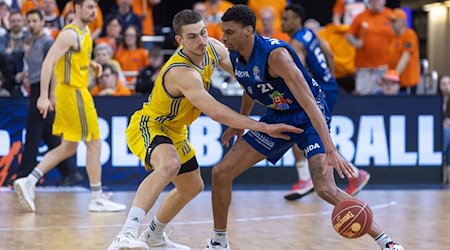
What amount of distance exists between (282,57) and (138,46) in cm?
785

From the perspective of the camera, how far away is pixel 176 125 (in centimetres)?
774

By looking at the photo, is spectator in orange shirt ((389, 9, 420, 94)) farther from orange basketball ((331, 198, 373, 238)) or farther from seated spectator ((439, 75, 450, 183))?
orange basketball ((331, 198, 373, 238))

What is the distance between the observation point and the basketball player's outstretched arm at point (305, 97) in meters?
6.82

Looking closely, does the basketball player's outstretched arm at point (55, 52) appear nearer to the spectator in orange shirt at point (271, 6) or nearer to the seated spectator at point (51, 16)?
the seated spectator at point (51, 16)

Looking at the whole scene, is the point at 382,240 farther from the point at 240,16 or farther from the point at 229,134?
the point at 240,16

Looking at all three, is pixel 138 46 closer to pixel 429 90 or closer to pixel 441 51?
pixel 429 90

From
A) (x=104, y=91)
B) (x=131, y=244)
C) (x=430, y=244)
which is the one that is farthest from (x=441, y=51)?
(x=131, y=244)

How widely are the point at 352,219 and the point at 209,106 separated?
129cm

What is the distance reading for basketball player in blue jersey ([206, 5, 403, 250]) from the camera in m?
6.96

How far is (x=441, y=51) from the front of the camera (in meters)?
21.0

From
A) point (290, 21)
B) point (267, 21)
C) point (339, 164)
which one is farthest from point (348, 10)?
point (339, 164)

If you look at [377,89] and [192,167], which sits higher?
[192,167]

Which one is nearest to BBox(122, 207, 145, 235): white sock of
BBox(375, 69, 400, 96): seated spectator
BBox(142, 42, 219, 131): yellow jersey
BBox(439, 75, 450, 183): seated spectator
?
BBox(142, 42, 219, 131): yellow jersey

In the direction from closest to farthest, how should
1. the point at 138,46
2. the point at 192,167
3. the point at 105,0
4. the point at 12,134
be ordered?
1. the point at 192,167
2. the point at 12,134
3. the point at 138,46
4. the point at 105,0
